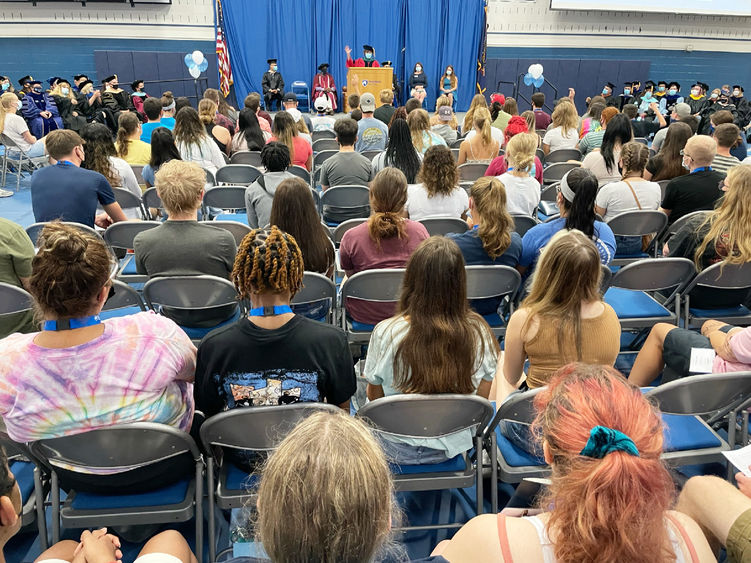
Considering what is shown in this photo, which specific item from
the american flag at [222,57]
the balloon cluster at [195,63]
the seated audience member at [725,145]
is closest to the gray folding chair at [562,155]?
the seated audience member at [725,145]

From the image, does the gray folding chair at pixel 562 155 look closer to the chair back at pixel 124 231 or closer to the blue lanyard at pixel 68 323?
the chair back at pixel 124 231

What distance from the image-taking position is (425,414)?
1.85 meters

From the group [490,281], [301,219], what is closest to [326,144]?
[301,219]

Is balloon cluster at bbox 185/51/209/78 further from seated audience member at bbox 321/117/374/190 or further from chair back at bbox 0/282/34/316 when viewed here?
chair back at bbox 0/282/34/316

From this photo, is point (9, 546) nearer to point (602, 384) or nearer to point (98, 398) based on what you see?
point (98, 398)

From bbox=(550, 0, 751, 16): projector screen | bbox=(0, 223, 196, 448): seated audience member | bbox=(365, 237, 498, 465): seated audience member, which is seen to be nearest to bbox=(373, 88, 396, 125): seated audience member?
bbox=(365, 237, 498, 465): seated audience member

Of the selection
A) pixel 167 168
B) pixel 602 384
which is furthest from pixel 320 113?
pixel 602 384

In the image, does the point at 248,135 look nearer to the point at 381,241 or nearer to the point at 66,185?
the point at 66,185

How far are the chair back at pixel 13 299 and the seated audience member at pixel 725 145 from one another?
5.51 meters

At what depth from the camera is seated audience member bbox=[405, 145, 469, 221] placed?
400cm

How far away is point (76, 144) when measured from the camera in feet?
12.9

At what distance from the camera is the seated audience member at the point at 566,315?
2.13 meters

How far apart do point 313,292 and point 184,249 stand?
750 mm

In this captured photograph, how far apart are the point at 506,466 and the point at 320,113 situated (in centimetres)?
1001
